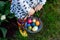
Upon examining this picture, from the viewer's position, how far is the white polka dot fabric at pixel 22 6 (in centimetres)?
259

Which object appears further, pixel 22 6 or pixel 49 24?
pixel 49 24

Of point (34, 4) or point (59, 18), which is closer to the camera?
point (34, 4)

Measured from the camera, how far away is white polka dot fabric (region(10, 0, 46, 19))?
2.59 metres

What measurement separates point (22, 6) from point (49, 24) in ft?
2.66

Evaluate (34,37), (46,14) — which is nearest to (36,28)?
(34,37)

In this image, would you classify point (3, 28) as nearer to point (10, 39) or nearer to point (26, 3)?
point (10, 39)

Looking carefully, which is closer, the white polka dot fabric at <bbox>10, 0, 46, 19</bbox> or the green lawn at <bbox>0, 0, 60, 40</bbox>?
the white polka dot fabric at <bbox>10, 0, 46, 19</bbox>

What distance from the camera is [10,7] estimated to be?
2963 mm

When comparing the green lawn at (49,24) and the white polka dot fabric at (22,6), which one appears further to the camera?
the green lawn at (49,24)

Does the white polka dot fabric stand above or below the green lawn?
above

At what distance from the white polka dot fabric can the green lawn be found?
469 mm

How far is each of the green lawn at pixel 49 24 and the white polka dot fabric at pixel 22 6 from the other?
1.54 ft

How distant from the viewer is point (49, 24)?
3264 mm

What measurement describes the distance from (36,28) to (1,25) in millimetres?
517
